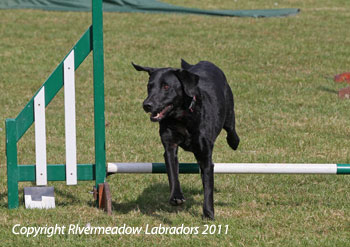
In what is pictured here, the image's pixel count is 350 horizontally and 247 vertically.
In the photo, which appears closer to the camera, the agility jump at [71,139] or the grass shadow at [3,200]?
the agility jump at [71,139]

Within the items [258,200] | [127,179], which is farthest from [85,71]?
[258,200]

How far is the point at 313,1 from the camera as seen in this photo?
70.6 feet

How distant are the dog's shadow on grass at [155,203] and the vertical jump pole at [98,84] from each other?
0.33 meters

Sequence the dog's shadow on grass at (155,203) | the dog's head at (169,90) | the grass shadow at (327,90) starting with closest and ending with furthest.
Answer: the dog's head at (169,90), the dog's shadow on grass at (155,203), the grass shadow at (327,90)

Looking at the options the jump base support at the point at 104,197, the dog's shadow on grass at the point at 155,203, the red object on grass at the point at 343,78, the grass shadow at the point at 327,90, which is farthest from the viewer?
the red object on grass at the point at 343,78

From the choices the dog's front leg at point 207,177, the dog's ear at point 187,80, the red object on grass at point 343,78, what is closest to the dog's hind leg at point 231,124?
the dog's front leg at point 207,177

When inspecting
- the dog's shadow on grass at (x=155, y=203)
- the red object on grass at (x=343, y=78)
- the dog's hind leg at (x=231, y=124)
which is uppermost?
the red object on grass at (x=343, y=78)

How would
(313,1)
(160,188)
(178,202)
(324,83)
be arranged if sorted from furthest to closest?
(313,1) < (324,83) < (160,188) < (178,202)

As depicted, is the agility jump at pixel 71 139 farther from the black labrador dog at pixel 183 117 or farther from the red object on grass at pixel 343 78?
the red object on grass at pixel 343 78

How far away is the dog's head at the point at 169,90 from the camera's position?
505 centimetres

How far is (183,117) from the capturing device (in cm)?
525

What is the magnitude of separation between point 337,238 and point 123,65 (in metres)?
8.89

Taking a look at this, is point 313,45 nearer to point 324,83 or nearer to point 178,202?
point 324,83

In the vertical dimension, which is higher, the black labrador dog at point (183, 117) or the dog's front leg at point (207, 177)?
the black labrador dog at point (183, 117)
